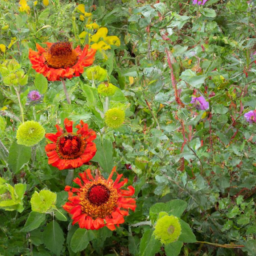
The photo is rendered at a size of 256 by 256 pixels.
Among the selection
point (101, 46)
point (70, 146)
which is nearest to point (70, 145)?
point (70, 146)

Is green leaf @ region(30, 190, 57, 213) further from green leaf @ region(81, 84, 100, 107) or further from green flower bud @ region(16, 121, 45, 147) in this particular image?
green leaf @ region(81, 84, 100, 107)

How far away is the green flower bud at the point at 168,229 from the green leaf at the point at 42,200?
188mm

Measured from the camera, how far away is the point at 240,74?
821 millimetres

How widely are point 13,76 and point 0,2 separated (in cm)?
95

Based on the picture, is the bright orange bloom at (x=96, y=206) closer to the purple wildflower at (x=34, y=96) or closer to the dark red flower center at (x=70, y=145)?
the dark red flower center at (x=70, y=145)

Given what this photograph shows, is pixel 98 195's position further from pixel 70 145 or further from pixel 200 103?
pixel 200 103

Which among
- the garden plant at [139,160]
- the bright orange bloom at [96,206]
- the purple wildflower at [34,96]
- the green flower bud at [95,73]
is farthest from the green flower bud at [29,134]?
the purple wildflower at [34,96]

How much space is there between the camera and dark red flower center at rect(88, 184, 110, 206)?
0.63m

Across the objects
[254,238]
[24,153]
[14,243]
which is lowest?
[254,238]

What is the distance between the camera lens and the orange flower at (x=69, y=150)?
0.66m

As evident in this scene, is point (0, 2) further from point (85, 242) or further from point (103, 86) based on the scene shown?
point (85, 242)

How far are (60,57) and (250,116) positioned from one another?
1.49 ft

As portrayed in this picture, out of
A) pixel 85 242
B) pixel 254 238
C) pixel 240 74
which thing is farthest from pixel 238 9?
pixel 85 242

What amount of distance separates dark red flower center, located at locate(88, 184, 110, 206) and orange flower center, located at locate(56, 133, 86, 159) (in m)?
0.07
